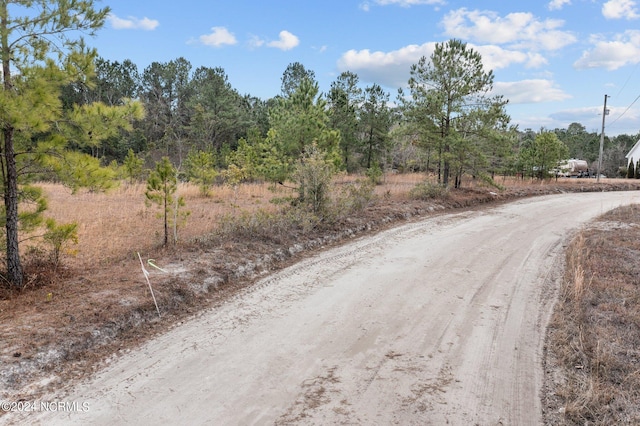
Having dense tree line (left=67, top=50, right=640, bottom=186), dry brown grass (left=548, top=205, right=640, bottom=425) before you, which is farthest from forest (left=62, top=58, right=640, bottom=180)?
dry brown grass (left=548, top=205, right=640, bottom=425)

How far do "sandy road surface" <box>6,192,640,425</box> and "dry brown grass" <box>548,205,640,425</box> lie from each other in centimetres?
22

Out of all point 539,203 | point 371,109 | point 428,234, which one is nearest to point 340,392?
point 428,234

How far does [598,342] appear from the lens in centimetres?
380

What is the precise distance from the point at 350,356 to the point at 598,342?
2.44 meters

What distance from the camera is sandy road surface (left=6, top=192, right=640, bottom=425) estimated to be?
3014 mm

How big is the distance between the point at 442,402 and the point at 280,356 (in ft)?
5.04

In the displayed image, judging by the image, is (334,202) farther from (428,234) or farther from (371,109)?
(371,109)

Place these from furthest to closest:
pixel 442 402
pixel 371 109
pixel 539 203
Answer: pixel 371 109 → pixel 539 203 → pixel 442 402

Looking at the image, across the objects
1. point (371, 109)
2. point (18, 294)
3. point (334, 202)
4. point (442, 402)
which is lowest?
point (442, 402)

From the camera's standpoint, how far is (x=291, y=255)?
7.40 meters

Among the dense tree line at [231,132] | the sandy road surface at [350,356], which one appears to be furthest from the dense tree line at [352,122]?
the sandy road surface at [350,356]

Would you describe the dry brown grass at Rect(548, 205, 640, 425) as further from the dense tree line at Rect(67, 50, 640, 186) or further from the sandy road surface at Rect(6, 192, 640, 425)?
the dense tree line at Rect(67, 50, 640, 186)

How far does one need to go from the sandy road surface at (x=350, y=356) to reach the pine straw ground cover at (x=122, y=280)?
1.22 feet

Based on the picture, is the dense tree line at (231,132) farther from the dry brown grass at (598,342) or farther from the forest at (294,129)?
the dry brown grass at (598,342)
